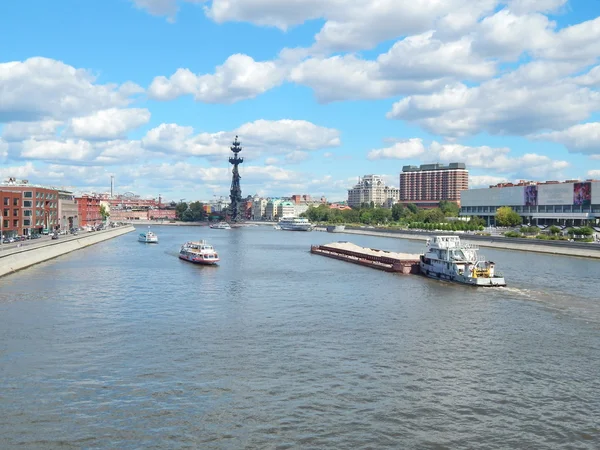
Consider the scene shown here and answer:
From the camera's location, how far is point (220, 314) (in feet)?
131

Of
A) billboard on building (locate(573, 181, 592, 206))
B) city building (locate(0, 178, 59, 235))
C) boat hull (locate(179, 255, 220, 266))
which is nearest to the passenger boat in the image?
boat hull (locate(179, 255, 220, 266))

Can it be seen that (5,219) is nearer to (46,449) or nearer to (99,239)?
(99,239)

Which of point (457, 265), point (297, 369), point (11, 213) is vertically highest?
point (11, 213)

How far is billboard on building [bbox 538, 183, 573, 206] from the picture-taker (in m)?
142

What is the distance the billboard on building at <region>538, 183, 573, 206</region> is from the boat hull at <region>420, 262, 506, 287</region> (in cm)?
8983

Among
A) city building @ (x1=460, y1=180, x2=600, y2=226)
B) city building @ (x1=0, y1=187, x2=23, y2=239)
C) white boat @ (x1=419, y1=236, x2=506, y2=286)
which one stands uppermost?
city building @ (x1=460, y1=180, x2=600, y2=226)

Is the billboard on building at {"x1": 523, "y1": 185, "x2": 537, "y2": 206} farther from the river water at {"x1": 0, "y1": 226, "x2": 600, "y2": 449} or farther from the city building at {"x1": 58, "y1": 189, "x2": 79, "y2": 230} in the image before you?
the city building at {"x1": 58, "y1": 189, "x2": 79, "y2": 230}

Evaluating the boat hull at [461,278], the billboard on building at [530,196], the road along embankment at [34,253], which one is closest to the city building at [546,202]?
the billboard on building at [530,196]

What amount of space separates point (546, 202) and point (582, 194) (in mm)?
12652

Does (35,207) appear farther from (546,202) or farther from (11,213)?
(546,202)

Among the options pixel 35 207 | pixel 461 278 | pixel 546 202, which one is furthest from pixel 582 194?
pixel 35 207

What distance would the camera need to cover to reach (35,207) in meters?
128

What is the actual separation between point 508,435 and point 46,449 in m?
14.6

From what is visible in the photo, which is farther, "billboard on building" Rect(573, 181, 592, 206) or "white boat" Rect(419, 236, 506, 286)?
"billboard on building" Rect(573, 181, 592, 206)
